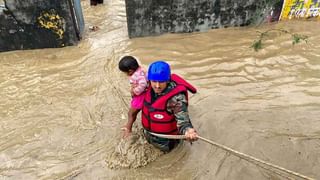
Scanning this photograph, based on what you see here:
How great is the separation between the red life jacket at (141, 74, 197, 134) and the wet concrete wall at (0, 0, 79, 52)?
324cm

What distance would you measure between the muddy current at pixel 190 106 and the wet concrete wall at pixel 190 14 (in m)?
0.16

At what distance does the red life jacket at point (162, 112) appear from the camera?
9.27 feet

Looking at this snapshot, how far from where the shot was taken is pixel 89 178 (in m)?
3.24

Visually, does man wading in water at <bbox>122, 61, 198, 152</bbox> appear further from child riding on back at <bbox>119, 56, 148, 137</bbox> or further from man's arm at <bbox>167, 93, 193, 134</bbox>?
child riding on back at <bbox>119, 56, 148, 137</bbox>

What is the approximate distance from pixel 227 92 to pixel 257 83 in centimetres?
52

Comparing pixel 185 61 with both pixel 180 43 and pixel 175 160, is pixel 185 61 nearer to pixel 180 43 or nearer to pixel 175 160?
pixel 180 43

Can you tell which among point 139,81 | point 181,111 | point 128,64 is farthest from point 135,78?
point 181,111

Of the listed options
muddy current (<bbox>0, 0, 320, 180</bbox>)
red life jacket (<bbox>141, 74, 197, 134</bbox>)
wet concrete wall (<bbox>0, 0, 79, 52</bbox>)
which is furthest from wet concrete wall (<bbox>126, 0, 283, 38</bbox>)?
red life jacket (<bbox>141, 74, 197, 134</bbox>)

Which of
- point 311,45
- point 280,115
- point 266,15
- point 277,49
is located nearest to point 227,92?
point 280,115

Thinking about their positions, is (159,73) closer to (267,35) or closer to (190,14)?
(190,14)

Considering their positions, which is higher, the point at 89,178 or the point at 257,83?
the point at 257,83

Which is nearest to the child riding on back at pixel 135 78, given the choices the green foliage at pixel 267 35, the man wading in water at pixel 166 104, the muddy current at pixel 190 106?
the man wading in water at pixel 166 104

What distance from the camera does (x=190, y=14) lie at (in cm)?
588

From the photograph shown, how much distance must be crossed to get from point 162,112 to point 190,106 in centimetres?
124
